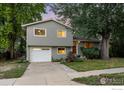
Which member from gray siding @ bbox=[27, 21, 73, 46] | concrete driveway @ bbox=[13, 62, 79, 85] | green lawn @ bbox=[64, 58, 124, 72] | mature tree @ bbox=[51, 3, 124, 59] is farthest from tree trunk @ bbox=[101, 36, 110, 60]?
concrete driveway @ bbox=[13, 62, 79, 85]

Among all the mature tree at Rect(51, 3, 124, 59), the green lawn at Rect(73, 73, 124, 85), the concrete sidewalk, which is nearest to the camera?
the green lawn at Rect(73, 73, 124, 85)

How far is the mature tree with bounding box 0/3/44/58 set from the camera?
2691cm

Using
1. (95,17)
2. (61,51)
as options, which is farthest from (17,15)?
(95,17)

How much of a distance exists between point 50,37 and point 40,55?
2.41 m

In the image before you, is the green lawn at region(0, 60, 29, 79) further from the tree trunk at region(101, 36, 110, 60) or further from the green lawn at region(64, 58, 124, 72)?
the tree trunk at region(101, 36, 110, 60)

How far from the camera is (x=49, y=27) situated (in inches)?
1300

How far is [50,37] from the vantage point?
33125 mm

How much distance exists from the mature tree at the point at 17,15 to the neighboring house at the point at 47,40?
70.4 inches

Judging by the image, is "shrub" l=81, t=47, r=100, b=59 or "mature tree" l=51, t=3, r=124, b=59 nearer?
"mature tree" l=51, t=3, r=124, b=59

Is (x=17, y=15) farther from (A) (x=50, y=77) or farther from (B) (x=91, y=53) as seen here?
(A) (x=50, y=77)

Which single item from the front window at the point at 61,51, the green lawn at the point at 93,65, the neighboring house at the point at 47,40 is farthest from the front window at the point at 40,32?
the green lawn at the point at 93,65
